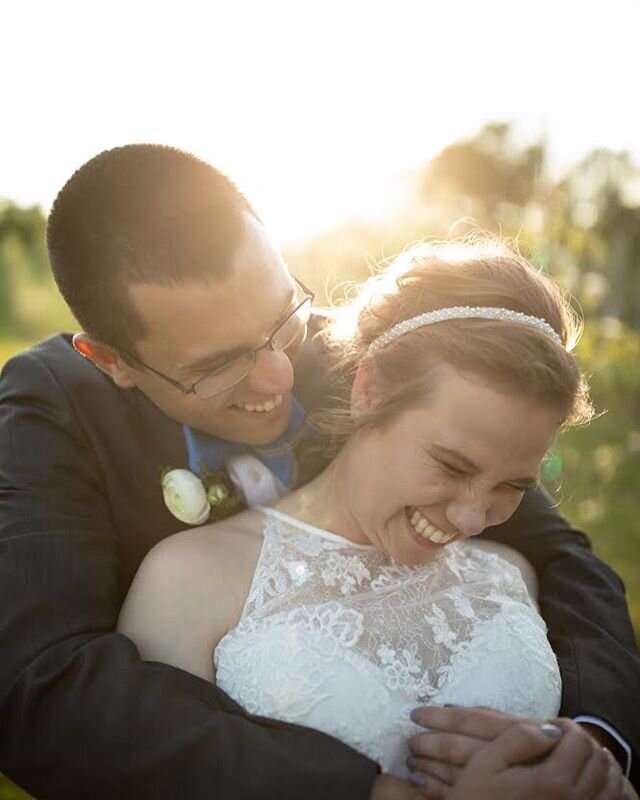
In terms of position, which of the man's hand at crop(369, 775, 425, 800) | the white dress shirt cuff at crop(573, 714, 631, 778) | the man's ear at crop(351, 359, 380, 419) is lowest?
the white dress shirt cuff at crop(573, 714, 631, 778)

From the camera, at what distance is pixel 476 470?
Answer: 2.60 m

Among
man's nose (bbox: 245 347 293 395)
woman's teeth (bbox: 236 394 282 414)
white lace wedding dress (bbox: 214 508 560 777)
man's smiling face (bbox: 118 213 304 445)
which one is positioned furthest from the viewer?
woman's teeth (bbox: 236 394 282 414)

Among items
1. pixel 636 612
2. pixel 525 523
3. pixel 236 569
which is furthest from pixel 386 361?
pixel 636 612

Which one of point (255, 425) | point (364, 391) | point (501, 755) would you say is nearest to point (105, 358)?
point (255, 425)

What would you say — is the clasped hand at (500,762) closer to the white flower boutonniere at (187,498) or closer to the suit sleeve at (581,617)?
the suit sleeve at (581,617)

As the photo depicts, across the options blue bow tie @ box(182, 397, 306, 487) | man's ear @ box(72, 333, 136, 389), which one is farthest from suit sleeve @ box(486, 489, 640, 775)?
man's ear @ box(72, 333, 136, 389)

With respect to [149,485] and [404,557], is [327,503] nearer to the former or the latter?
[404,557]

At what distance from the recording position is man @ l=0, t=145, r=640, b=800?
7.85 feet

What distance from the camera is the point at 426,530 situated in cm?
273

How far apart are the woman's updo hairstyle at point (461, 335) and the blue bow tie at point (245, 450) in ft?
0.73

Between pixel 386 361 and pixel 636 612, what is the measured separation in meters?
4.86

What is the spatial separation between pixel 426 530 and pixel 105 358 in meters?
1.34

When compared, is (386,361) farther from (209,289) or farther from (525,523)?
(525,523)

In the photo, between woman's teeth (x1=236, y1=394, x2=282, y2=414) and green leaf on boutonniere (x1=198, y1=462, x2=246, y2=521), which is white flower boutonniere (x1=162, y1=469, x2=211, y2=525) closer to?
green leaf on boutonniere (x1=198, y1=462, x2=246, y2=521)
